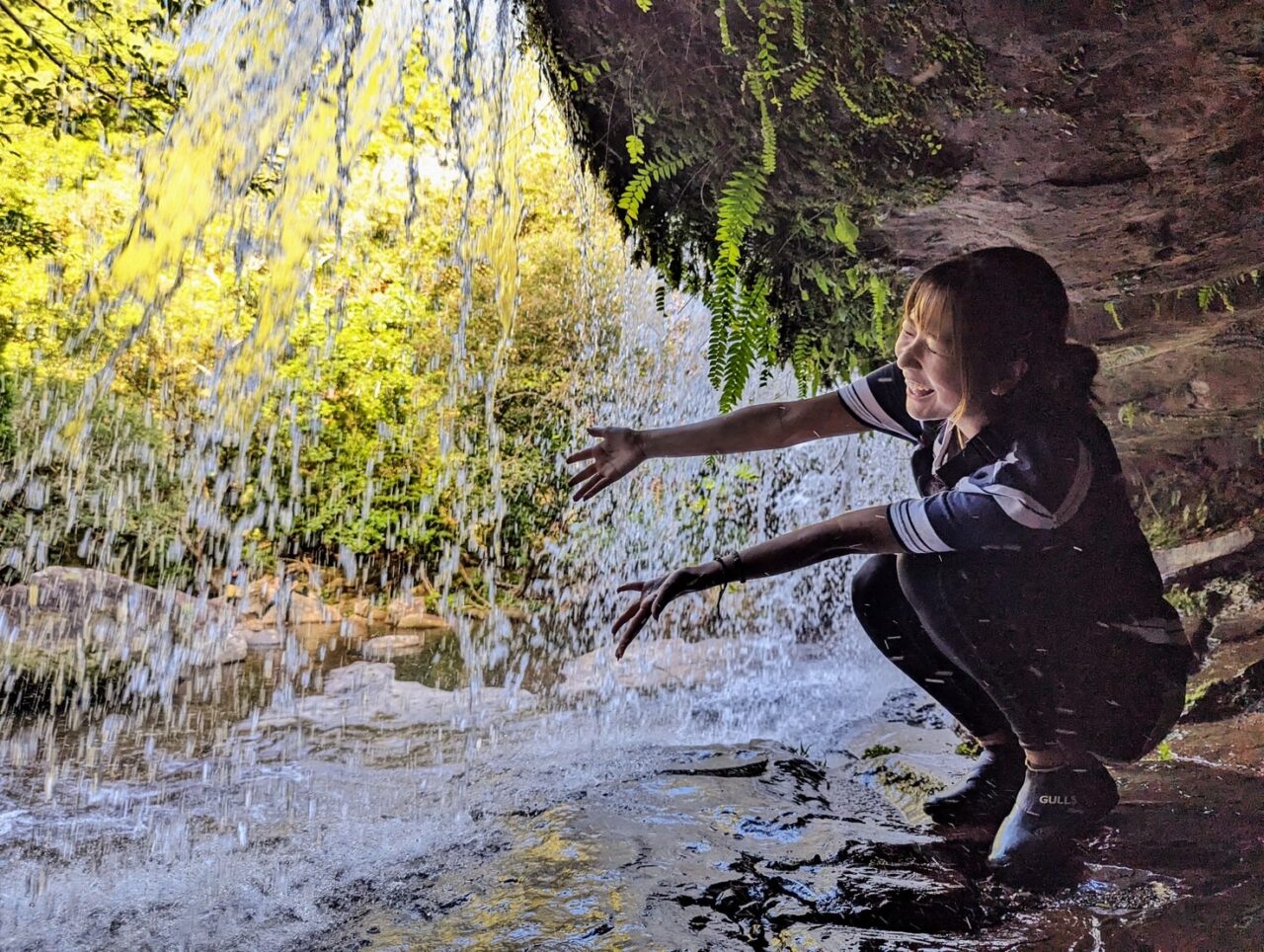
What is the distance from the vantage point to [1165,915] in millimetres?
1703

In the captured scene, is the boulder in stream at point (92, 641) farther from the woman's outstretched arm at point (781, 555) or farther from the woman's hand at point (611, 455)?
the woman's outstretched arm at point (781, 555)

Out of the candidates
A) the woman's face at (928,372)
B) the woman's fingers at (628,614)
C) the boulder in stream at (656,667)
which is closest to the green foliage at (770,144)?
the woman's face at (928,372)

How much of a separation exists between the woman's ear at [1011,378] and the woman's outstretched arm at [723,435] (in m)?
0.38

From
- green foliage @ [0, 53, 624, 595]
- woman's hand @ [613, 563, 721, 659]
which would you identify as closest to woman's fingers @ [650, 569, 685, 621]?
woman's hand @ [613, 563, 721, 659]

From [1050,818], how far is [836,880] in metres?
0.49

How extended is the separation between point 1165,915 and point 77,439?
786cm

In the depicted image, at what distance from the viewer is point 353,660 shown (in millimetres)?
5844

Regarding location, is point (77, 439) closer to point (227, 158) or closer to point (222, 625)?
point (222, 625)

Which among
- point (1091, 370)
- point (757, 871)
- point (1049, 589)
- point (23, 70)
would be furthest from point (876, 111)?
point (23, 70)

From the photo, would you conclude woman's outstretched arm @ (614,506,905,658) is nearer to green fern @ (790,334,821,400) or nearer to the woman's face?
the woman's face

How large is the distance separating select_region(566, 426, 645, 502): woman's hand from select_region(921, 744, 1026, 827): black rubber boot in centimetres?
113

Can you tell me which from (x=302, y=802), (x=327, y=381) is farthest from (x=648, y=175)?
(x=327, y=381)

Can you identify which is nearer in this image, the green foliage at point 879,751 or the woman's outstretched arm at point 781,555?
the woman's outstretched arm at point 781,555

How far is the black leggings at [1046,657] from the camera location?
191 cm
